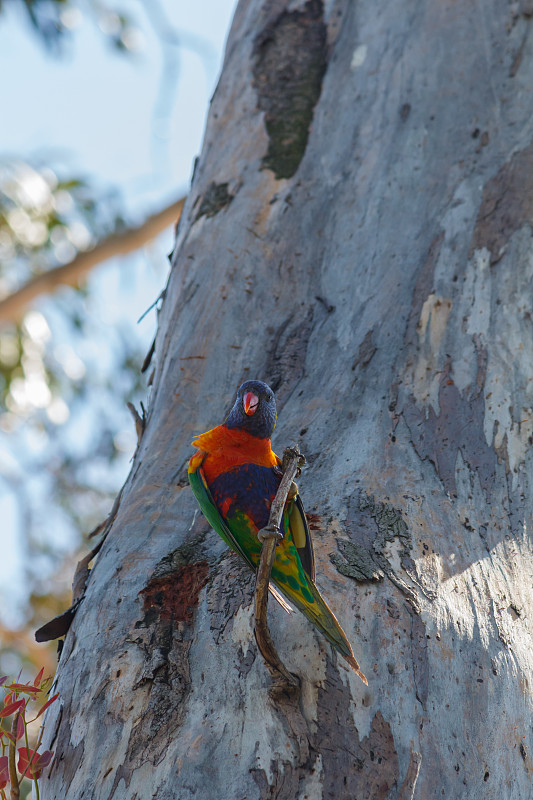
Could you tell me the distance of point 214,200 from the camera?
8.89 ft

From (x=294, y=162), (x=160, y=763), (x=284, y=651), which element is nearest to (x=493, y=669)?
(x=284, y=651)

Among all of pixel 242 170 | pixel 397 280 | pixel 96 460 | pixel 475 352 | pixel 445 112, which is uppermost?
pixel 96 460

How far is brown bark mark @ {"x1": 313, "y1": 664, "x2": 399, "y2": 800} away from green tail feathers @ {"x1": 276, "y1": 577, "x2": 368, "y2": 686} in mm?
55

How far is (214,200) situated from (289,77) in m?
0.65

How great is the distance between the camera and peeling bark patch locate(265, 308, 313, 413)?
218cm

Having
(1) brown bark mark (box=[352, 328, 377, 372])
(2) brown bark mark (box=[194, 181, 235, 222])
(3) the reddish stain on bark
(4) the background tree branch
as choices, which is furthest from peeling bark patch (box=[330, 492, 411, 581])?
(4) the background tree branch

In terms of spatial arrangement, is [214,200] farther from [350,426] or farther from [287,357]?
[350,426]

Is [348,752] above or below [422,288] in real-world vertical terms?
below

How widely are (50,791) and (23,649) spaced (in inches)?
208

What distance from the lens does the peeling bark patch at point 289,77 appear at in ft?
8.89

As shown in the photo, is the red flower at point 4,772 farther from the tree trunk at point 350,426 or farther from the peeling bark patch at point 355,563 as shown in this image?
the peeling bark patch at point 355,563

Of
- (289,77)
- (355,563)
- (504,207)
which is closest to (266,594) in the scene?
(355,563)

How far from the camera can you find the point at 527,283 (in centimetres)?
222

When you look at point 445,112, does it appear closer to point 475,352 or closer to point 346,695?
point 475,352
